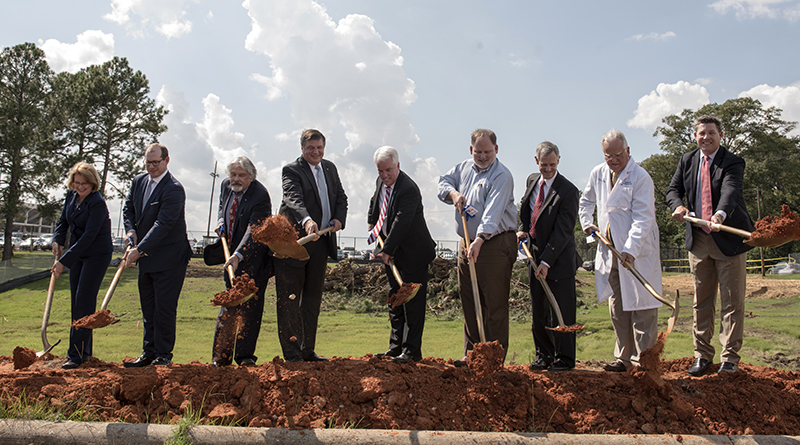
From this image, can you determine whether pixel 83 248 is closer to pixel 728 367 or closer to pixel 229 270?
pixel 229 270

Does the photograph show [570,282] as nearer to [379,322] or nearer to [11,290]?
[379,322]

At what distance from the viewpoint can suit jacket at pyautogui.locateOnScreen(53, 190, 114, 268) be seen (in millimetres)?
4562

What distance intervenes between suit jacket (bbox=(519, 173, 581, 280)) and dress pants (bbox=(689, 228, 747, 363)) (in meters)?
1.03

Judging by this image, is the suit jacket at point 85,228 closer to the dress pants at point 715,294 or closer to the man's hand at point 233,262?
the man's hand at point 233,262

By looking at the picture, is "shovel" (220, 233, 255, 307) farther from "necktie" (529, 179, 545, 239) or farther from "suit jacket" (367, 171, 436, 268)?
"necktie" (529, 179, 545, 239)

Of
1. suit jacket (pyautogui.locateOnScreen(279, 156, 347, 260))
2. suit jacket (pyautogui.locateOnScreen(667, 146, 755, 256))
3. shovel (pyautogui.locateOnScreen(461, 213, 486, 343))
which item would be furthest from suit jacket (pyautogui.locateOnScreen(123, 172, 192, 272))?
suit jacket (pyautogui.locateOnScreen(667, 146, 755, 256))

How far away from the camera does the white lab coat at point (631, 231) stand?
409cm

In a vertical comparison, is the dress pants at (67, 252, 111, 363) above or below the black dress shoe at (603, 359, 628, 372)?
above

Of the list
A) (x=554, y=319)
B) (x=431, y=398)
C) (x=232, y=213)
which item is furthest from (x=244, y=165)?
(x=554, y=319)

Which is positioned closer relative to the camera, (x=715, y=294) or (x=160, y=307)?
(x=715, y=294)

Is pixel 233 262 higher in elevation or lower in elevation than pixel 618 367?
higher

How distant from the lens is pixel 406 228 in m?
4.36

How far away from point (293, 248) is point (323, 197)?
33.7 inches

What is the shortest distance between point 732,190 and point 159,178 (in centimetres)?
515
